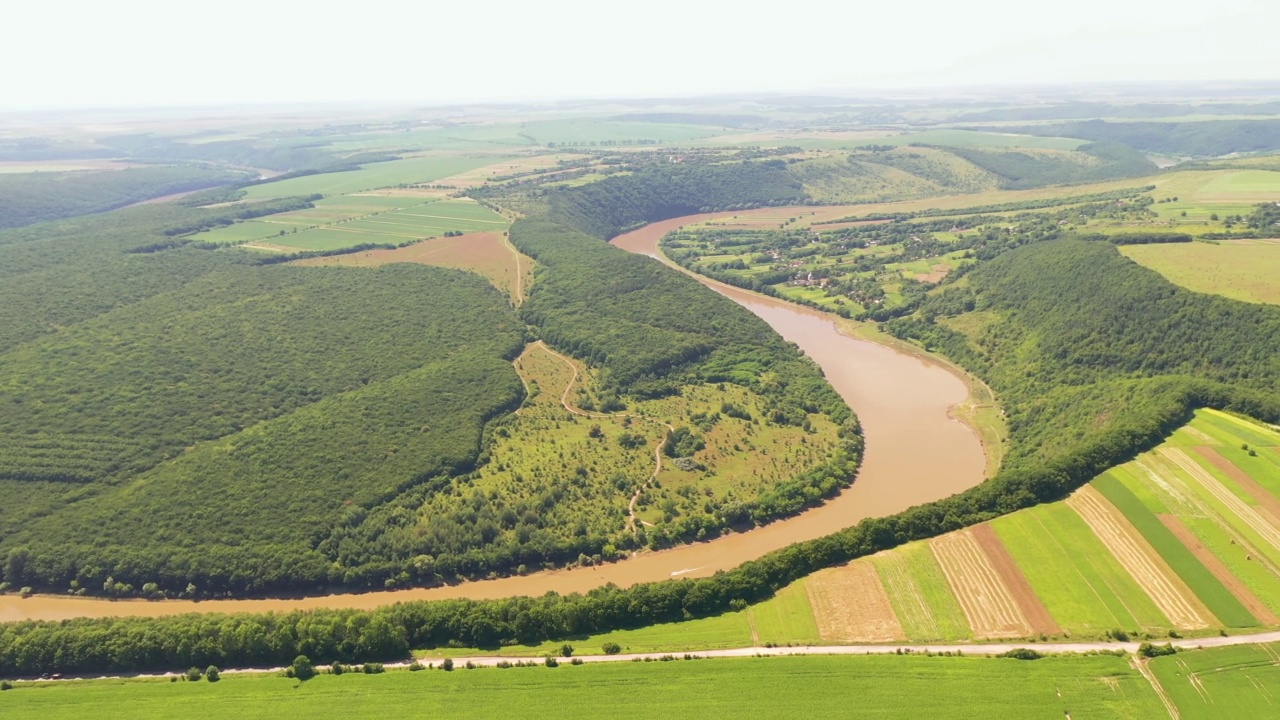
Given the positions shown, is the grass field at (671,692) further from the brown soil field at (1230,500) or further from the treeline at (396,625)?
the brown soil field at (1230,500)

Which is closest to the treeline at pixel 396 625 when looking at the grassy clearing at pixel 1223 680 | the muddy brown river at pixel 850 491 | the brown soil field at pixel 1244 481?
the muddy brown river at pixel 850 491

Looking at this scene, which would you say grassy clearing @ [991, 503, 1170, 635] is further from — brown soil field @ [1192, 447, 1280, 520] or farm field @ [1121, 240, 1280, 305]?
farm field @ [1121, 240, 1280, 305]

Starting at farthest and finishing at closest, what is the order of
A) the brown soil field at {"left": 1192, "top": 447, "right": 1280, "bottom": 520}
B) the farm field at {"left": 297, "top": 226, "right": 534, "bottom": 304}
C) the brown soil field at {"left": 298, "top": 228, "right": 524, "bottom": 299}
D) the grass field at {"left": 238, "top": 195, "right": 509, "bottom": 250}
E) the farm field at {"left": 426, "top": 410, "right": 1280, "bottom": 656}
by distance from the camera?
the grass field at {"left": 238, "top": 195, "right": 509, "bottom": 250}
the brown soil field at {"left": 298, "top": 228, "right": 524, "bottom": 299}
the farm field at {"left": 297, "top": 226, "right": 534, "bottom": 304}
the brown soil field at {"left": 1192, "top": 447, "right": 1280, "bottom": 520}
the farm field at {"left": 426, "top": 410, "right": 1280, "bottom": 656}

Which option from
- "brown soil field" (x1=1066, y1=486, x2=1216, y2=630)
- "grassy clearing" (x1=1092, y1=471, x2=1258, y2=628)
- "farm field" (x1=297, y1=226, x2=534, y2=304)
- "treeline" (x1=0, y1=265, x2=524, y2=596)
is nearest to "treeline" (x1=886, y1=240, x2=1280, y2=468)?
"grassy clearing" (x1=1092, y1=471, x2=1258, y2=628)

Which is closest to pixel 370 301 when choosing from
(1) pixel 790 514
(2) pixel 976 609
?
(1) pixel 790 514

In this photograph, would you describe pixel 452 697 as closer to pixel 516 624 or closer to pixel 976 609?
pixel 516 624

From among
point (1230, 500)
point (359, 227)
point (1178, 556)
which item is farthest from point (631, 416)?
point (359, 227)
